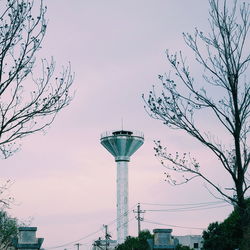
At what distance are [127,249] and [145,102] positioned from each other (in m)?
48.8

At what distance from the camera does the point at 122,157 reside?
95.6m

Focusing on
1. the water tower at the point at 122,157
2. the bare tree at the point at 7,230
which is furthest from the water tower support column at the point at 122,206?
the bare tree at the point at 7,230

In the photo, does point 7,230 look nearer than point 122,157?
Yes

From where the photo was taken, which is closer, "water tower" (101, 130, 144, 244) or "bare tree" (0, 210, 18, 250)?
"bare tree" (0, 210, 18, 250)

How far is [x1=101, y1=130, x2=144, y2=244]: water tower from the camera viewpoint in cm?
9250

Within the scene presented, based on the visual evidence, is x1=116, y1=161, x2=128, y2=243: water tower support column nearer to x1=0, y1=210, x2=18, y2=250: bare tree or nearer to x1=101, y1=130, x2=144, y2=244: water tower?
x1=101, y1=130, x2=144, y2=244: water tower

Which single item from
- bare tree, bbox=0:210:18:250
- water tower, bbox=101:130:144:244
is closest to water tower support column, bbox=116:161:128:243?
water tower, bbox=101:130:144:244

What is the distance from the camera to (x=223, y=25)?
1334 cm

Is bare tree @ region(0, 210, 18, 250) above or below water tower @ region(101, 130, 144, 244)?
below

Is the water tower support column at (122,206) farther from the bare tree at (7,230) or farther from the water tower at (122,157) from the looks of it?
the bare tree at (7,230)

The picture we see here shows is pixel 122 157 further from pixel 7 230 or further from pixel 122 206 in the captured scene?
pixel 7 230

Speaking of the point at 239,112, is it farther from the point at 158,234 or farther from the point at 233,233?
the point at 233,233

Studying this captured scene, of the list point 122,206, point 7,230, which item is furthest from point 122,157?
point 7,230

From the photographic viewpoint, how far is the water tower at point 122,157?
303ft
